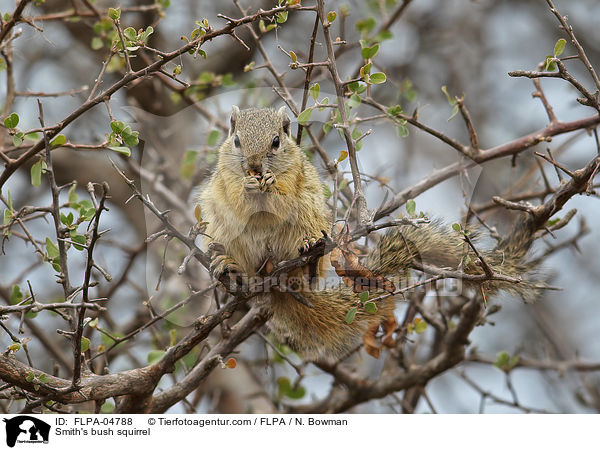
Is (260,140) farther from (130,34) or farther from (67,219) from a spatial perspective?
Result: (67,219)

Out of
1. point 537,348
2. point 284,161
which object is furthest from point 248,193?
point 537,348

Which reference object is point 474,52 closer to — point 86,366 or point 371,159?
point 371,159

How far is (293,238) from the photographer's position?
2.11 m

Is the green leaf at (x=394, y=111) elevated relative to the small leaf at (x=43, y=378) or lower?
elevated

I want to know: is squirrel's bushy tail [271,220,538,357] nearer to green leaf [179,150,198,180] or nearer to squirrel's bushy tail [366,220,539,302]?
squirrel's bushy tail [366,220,539,302]

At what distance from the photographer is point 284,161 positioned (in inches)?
83.2

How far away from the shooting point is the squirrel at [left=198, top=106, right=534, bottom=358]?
2061 millimetres

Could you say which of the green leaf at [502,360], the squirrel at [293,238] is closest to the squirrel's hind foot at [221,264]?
the squirrel at [293,238]

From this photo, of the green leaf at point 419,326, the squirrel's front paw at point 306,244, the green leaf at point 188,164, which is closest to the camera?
the squirrel's front paw at point 306,244

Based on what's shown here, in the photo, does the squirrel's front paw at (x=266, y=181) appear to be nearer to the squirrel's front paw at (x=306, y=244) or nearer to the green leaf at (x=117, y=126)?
the squirrel's front paw at (x=306, y=244)
